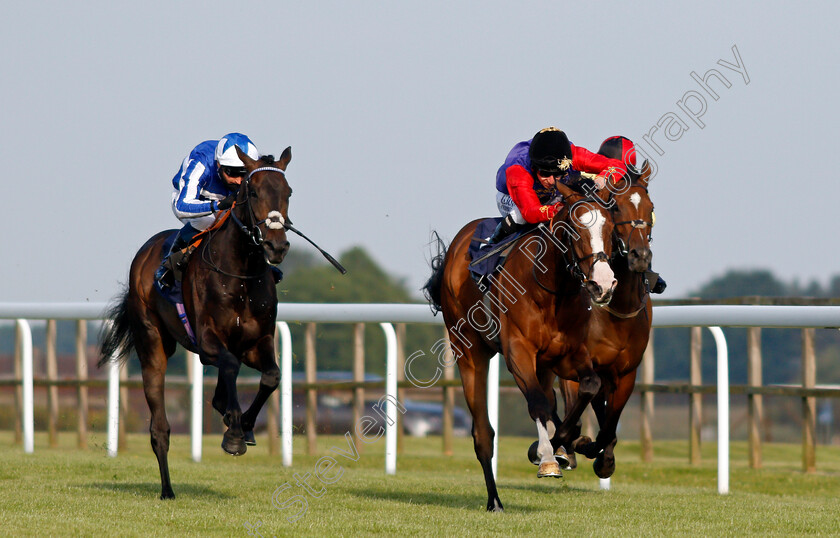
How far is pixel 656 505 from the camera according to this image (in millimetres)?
5934

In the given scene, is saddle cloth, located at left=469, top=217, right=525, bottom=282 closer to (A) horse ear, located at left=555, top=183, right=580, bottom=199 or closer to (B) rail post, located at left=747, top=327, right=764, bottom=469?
(A) horse ear, located at left=555, top=183, right=580, bottom=199

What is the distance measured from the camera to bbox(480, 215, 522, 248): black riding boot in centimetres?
597

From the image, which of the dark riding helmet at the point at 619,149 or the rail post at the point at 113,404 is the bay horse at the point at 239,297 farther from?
the rail post at the point at 113,404

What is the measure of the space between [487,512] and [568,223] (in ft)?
4.89

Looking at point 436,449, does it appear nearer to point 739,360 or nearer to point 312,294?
point 312,294

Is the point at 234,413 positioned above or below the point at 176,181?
below

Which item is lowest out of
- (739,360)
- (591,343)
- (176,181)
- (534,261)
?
(739,360)

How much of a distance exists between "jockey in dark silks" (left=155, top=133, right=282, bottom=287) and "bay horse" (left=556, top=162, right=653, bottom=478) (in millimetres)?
1904

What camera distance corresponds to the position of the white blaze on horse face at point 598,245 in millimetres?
5008

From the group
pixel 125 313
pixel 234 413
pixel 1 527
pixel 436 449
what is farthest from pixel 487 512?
pixel 436 449

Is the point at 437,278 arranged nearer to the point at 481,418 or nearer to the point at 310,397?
the point at 481,418

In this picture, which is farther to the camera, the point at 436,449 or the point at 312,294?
the point at 312,294

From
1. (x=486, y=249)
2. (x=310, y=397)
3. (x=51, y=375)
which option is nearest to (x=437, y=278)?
(x=486, y=249)

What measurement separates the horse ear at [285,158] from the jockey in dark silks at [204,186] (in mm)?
296
